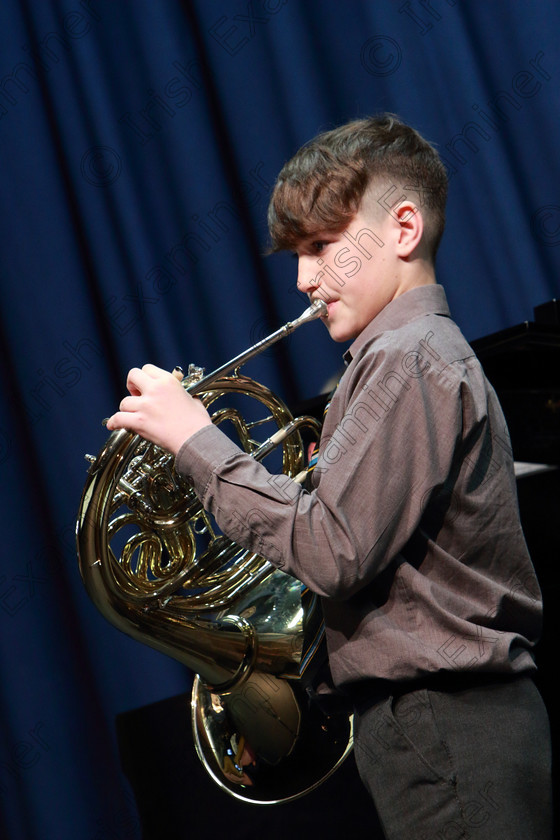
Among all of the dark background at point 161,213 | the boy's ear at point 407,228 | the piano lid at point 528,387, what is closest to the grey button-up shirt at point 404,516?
the boy's ear at point 407,228

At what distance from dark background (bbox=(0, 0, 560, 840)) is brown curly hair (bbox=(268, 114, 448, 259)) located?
0.77 metres

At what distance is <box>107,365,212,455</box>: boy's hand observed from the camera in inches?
32.3

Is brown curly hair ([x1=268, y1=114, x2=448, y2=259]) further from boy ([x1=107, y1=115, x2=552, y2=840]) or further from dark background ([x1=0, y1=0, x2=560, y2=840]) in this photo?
dark background ([x1=0, y1=0, x2=560, y2=840])

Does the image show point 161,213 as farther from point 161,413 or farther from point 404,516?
point 404,516

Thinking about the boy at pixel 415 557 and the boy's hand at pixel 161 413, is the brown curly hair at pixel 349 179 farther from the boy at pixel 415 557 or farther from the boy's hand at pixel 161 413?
the boy's hand at pixel 161 413

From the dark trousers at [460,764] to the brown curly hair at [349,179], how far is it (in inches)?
20.7

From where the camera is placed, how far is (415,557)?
0.80 meters

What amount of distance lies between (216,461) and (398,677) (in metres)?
0.28

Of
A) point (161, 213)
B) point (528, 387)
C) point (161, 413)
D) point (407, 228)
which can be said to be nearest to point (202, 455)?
point (161, 413)

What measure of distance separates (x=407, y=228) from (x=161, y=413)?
1.18 ft

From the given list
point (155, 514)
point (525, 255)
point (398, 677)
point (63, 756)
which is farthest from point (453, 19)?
point (63, 756)

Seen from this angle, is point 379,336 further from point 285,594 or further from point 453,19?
point 453,19

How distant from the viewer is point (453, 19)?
179 cm

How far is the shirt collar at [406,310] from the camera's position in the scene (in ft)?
2.85
